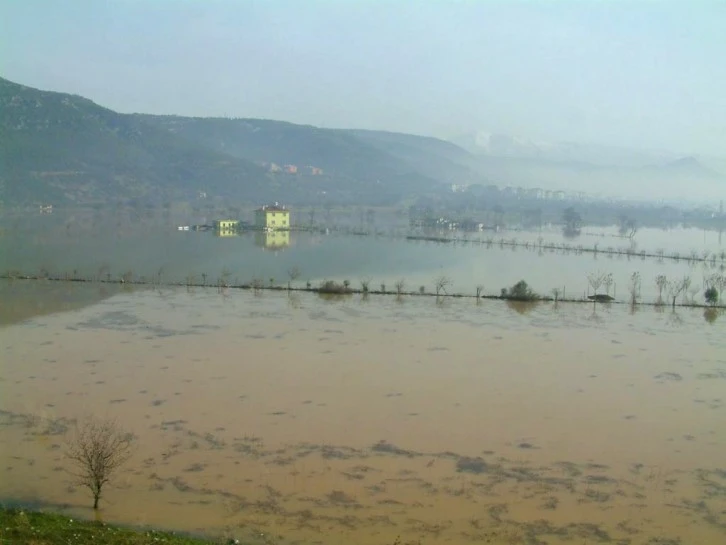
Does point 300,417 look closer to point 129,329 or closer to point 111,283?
point 129,329

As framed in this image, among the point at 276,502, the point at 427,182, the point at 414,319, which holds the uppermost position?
the point at 427,182

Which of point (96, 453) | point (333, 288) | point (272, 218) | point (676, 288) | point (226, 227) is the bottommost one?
point (96, 453)

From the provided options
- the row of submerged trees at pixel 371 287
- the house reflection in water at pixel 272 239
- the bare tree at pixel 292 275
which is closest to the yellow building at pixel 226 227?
the house reflection in water at pixel 272 239

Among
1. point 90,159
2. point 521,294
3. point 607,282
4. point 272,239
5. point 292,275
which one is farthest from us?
point 90,159

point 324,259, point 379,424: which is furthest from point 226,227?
point 379,424

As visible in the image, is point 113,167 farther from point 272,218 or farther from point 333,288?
point 333,288

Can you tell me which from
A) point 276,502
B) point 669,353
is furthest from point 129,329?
point 669,353
